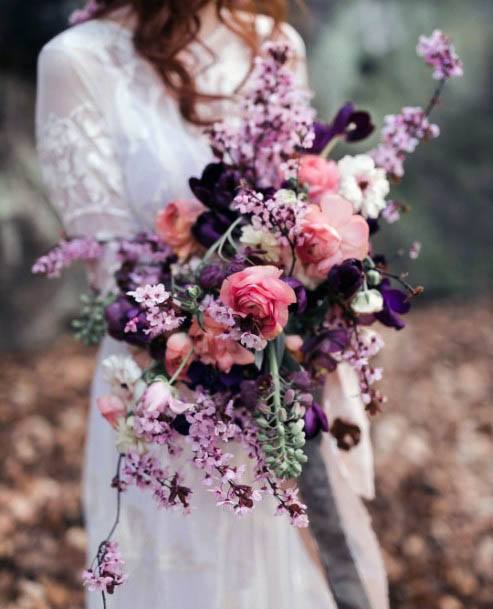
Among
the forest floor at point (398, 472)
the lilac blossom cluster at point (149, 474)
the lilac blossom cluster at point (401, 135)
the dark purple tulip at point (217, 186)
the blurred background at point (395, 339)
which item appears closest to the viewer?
the lilac blossom cluster at point (149, 474)

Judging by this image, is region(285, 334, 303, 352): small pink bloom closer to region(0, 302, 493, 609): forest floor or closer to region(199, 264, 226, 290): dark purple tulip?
region(199, 264, 226, 290): dark purple tulip

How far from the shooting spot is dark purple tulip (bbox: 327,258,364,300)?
44.4 inches

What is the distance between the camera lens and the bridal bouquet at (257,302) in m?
1.05

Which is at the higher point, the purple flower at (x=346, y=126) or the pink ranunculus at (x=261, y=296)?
the purple flower at (x=346, y=126)

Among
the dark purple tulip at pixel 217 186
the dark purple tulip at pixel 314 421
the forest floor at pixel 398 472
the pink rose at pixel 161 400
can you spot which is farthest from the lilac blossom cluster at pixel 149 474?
the forest floor at pixel 398 472

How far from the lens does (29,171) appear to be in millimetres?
4504

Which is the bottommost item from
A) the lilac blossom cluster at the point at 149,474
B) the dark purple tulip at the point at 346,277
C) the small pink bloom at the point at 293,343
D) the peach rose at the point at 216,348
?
the lilac blossom cluster at the point at 149,474

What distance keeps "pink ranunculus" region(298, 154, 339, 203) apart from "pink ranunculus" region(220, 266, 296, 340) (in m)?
0.25

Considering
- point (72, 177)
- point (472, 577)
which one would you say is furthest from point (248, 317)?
point (472, 577)

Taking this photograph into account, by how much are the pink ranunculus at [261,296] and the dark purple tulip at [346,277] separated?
0.12 meters

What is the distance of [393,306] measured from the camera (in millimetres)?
1244

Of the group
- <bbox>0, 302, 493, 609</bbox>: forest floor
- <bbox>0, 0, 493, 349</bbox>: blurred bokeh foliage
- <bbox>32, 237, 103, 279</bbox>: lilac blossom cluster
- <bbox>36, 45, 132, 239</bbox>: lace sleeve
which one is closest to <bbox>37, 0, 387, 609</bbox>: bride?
<bbox>36, 45, 132, 239</bbox>: lace sleeve

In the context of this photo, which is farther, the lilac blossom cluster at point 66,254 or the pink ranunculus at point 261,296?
the lilac blossom cluster at point 66,254

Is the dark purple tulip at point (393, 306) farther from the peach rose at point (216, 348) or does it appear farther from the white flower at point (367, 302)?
the peach rose at point (216, 348)
